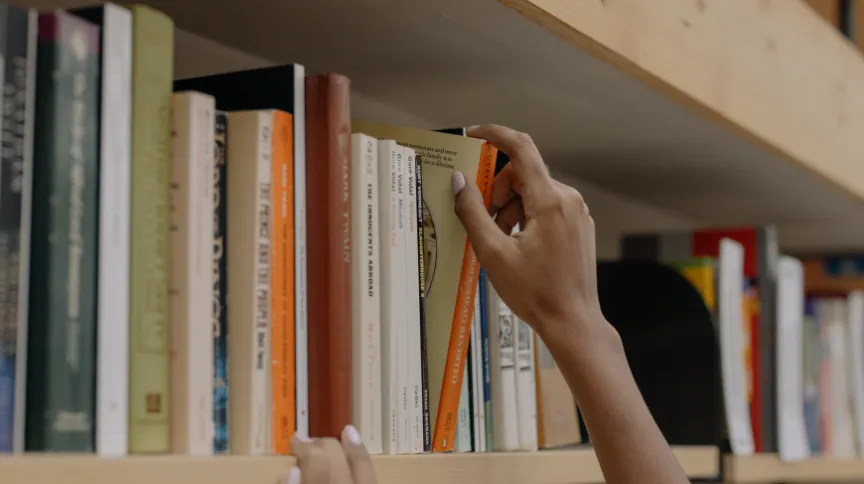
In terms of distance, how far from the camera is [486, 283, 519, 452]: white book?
89 cm

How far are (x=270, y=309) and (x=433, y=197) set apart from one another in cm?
23

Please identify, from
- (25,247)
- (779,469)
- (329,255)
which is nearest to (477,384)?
(329,255)

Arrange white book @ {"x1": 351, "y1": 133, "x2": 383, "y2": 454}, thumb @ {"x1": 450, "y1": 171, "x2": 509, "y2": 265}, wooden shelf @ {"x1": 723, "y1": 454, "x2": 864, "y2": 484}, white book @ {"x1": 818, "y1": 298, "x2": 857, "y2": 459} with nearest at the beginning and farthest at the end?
1. white book @ {"x1": 351, "y1": 133, "x2": 383, "y2": 454}
2. thumb @ {"x1": 450, "y1": 171, "x2": 509, "y2": 265}
3. wooden shelf @ {"x1": 723, "y1": 454, "x2": 864, "y2": 484}
4. white book @ {"x1": 818, "y1": 298, "x2": 857, "y2": 459}

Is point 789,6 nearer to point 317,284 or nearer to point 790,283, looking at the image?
point 790,283

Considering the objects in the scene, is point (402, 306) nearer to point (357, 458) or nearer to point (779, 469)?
point (357, 458)

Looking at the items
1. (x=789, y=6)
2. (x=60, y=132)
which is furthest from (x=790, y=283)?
(x=60, y=132)

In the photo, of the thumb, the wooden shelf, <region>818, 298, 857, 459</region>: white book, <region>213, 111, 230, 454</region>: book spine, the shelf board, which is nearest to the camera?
the shelf board

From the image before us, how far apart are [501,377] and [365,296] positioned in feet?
0.71

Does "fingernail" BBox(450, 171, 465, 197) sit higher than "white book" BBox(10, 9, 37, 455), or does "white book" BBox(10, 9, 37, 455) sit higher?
"fingernail" BBox(450, 171, 465, 197)

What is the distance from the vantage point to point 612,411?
2.86 ft

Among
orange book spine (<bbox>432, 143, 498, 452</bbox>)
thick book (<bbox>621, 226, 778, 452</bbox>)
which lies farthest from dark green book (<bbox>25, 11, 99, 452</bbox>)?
thick book (<bbox>621, 226, 778, 452</bbox>)

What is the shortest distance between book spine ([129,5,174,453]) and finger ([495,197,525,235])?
0.36 m

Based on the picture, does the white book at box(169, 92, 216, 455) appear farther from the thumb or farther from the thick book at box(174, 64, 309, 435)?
the thumb

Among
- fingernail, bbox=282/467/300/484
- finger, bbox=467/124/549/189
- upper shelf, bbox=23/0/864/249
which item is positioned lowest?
fingernail, bbox=282/467/300/484
